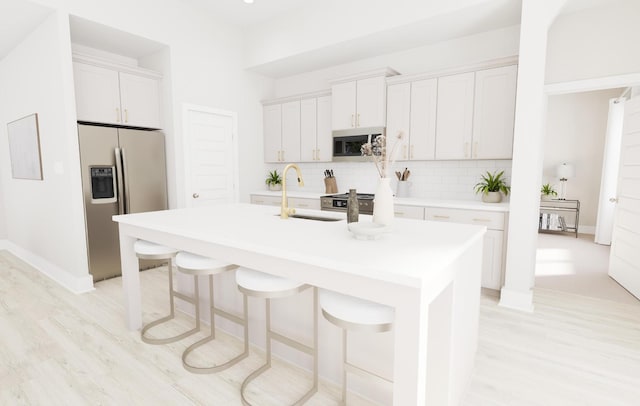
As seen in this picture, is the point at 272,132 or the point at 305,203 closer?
the point at 305,203

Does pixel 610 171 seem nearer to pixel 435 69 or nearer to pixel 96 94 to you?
pixel 435 69

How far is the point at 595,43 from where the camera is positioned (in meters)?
2.95

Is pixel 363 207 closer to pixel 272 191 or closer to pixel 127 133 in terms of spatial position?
pixel 272 191

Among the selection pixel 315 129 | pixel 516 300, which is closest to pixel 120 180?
pixel 315 129

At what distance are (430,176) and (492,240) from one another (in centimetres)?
120

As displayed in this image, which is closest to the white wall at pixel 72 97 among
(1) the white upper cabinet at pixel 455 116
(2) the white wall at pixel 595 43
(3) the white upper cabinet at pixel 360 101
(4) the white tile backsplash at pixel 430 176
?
(4) the white tile backsplash at pixel 430 176

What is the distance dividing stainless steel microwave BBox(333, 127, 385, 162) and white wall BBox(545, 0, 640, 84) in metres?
1.83

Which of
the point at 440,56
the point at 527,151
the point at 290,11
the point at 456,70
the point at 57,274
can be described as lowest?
the point at 57,274

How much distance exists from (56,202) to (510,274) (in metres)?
4.74

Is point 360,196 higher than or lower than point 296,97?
lower

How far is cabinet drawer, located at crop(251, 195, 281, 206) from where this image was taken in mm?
4738

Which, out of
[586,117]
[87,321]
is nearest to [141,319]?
[87,321]

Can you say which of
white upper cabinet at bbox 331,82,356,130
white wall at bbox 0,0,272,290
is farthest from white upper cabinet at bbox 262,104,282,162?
white upper cabinet at bbox 331,82,356,130

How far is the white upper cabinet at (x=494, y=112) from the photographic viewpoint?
10.7ft
